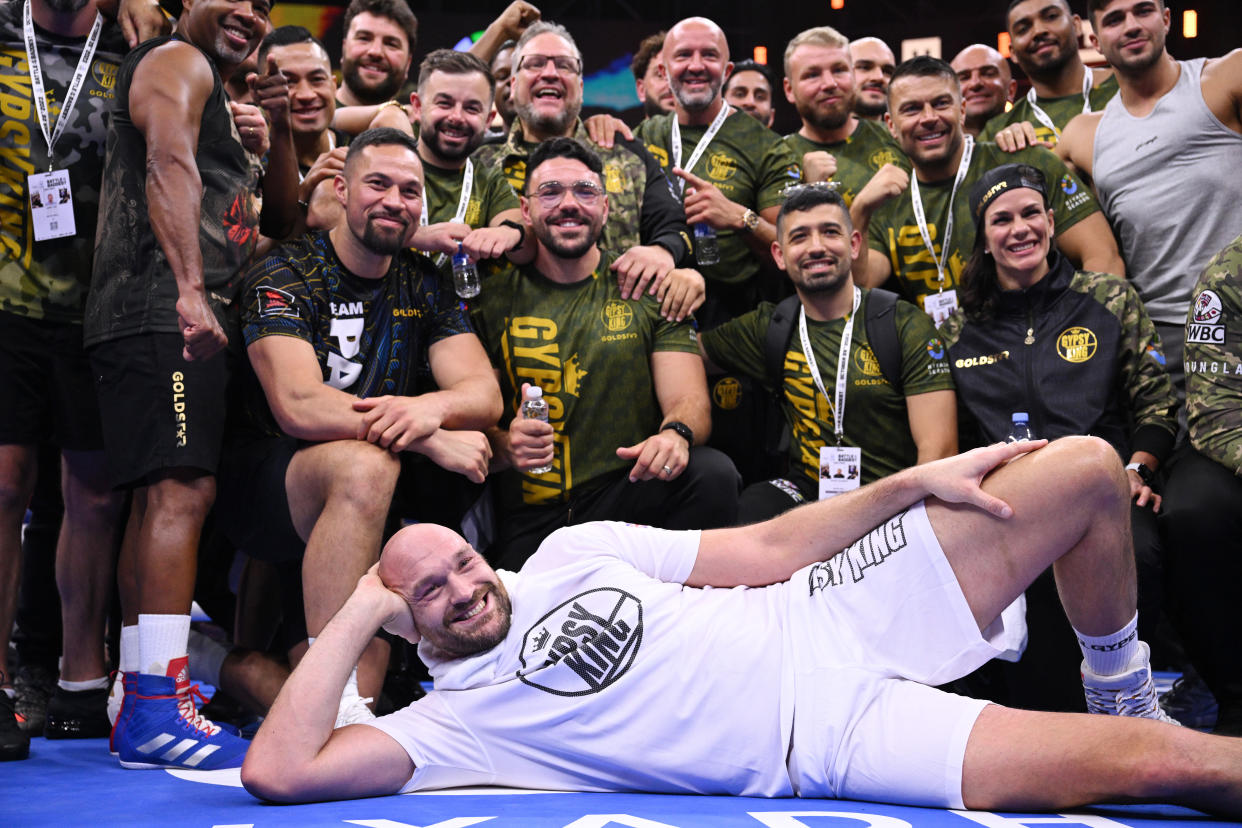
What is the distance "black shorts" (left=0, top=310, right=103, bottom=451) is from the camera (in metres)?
3.20

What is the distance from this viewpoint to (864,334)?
4.01 meters

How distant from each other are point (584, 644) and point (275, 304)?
1495 millimetres

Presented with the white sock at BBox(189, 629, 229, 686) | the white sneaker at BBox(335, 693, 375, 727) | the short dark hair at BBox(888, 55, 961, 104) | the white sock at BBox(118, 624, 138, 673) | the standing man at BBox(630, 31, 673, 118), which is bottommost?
the white sock at BBox(189, 629, 229, 686)

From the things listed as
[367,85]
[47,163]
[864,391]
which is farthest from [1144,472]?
[367,85]

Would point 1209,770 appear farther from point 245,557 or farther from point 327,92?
point 327,92

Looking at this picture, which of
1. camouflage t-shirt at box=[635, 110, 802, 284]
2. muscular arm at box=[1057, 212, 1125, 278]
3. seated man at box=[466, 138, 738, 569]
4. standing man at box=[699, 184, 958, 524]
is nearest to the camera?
seated man at box=[466, 138, 738, 569]

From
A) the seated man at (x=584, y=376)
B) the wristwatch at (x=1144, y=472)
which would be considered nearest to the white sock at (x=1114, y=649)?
the wristwatch at (x=1144, y=472)

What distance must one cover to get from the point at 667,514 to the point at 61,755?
1856mm

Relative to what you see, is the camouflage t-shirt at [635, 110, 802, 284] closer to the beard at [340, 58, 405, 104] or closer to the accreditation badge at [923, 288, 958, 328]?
the accreditation badge at [923, 288, 958, 328]

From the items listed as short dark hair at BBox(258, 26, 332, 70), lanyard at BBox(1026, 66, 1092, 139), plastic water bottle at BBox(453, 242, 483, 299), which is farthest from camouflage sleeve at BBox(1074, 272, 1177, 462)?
short dark hair at BBox(258, 26, 332, 70)

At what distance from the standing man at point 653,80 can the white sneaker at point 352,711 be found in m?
3.69

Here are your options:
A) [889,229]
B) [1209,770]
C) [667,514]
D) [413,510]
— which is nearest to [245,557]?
[413,510]

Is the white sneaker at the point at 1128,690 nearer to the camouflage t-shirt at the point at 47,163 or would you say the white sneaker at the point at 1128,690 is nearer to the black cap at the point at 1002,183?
the black cap at the point at 1002,183

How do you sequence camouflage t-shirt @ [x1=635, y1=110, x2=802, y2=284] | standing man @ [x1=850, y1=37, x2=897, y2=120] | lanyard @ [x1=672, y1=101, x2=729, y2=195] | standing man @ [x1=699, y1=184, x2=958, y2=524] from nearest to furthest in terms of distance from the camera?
standing man @ [x1=699, y1=184, x2=958, y2=524], camouflage t-shirt @ [x1=635, y1=110, x2=802, y2=284], lanyard @ [x1=672, y1=101, x2=729, y2=195], standing man @ [x1=850, y1=37, x2=897, y2=120]
